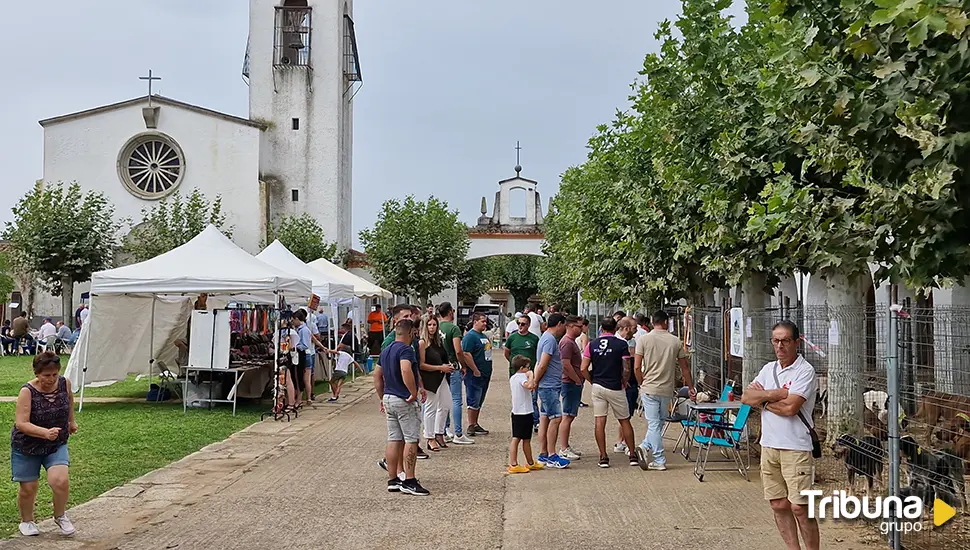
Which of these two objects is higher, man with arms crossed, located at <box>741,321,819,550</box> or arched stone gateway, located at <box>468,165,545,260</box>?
arched stone gateway, located at <box>468,165,545,260</box>

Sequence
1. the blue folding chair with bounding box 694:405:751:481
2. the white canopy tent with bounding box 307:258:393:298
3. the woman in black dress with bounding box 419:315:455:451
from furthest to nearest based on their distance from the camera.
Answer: the white canopy tent with bounding box 307:258:393:298, the woman in black dress with bounding box 419:315:455:451, the blue folding chair with bounding box 694:405:751:481

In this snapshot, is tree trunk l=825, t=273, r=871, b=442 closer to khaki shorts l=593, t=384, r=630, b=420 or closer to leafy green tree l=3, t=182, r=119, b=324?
khaki shorts l=593, t=384, r=630, b=420

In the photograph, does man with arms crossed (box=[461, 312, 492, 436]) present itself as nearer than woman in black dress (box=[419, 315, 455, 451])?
No

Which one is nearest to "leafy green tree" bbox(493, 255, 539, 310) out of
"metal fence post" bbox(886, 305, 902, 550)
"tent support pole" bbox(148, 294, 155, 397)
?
"tent support pole" bbox(148, 294, 155, 397)

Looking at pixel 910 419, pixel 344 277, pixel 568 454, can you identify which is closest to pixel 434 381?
pixel 568 454

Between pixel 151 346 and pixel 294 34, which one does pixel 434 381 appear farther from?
pixel 294 34

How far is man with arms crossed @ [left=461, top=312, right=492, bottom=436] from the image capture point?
13.6 meters

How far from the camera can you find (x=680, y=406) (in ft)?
42.0

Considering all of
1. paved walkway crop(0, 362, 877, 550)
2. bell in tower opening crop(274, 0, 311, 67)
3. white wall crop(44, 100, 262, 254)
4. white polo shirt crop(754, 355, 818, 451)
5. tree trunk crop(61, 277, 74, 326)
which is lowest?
paved walkway crop(0, 362, 877, 550)

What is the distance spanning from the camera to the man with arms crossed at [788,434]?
660 cm

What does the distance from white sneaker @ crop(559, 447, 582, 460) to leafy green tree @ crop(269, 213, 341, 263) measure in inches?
1361

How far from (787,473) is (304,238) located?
41.4 m

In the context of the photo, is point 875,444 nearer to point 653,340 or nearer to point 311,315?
point 653,340

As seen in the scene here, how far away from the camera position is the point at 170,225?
43.8 m
